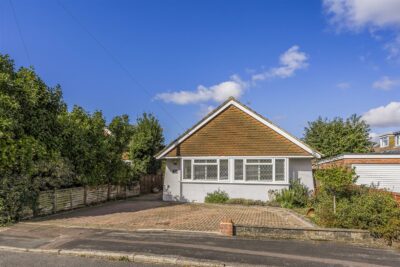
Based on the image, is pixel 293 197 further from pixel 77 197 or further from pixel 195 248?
pixel 77 197

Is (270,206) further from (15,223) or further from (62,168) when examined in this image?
(15,223)

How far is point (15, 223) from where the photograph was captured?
11500 mm

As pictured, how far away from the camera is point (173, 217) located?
44.1ft

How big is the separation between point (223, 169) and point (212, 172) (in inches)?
27.5

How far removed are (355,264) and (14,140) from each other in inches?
481

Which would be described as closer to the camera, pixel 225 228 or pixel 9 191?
pixel 225 228

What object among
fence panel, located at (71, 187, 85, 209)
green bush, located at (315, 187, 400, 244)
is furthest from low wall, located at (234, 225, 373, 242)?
fence panel, located at (71, 187, 85, 209)

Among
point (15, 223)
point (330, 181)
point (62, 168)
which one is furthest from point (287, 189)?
point (15, 223)

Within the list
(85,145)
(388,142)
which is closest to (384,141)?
(388,142)

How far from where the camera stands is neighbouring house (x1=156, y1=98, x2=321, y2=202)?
57.0 ft

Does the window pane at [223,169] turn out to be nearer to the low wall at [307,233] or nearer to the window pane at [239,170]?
the window pane at [239,170]

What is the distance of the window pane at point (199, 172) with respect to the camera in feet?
61.2

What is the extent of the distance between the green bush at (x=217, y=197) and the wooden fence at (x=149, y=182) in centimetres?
795

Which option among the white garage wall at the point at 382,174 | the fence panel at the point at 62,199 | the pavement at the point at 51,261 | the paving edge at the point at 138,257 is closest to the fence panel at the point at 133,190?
the fence panel at the point at 62,199
